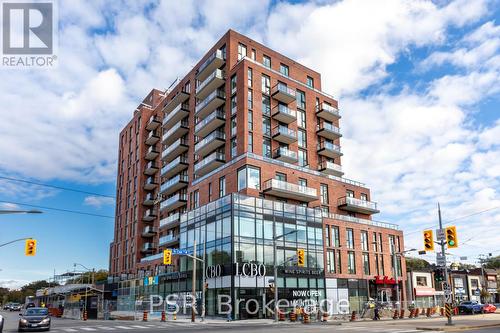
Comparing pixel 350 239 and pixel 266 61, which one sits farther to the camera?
pixel 266 61

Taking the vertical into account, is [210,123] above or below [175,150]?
above

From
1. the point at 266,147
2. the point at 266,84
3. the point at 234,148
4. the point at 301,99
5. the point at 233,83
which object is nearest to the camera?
the point at 234,148

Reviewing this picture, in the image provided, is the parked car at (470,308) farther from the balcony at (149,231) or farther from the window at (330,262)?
the balcony at (149,231)

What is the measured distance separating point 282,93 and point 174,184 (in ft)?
73.2

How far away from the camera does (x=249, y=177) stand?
50750mm

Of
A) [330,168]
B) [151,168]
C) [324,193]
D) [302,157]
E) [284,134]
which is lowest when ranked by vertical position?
[324,193]

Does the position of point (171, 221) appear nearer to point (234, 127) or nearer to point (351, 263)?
point (234, 127)

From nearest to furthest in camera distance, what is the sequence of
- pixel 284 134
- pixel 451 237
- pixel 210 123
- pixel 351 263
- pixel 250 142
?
1. pixel 451 237
2. pixel 250 142
3. pixel 351 263
4. pixel 284 134
5. pixel 210 123

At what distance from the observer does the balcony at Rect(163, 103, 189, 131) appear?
229 ft

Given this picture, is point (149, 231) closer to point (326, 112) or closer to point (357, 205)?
point (357, 205)

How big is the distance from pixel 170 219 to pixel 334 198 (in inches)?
981

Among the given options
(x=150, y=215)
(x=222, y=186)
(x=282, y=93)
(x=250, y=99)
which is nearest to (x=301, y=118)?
(x=282, y=93)

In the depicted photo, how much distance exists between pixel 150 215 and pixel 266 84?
32.6 meters

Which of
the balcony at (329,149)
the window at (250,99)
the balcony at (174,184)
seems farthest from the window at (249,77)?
the balcony at (174,184)
